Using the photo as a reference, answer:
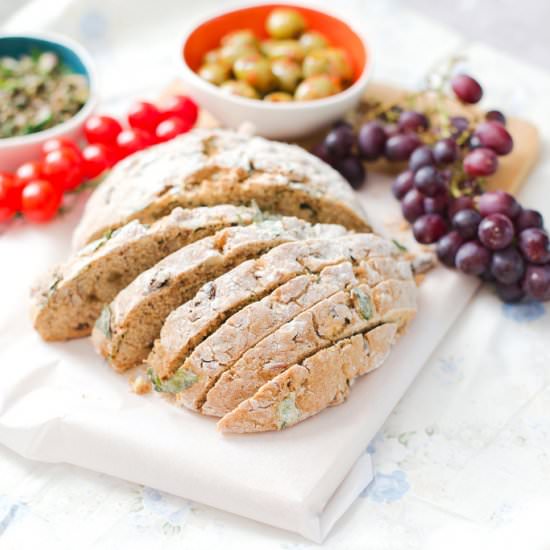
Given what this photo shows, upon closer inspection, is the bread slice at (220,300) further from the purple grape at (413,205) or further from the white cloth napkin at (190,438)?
the purple grape at (413,205)

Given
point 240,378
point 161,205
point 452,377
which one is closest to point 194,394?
point 240,378

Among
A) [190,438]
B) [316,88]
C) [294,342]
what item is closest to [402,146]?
[316,88]

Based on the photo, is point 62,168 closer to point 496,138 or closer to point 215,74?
point 215,74

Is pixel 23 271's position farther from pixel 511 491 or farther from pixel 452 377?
pixel 511 491

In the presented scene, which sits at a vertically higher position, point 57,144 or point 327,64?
point 327,64

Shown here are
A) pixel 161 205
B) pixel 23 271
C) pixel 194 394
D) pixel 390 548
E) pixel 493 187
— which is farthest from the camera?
pixel 493 187

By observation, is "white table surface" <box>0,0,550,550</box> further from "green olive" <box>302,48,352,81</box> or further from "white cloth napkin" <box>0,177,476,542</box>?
"green olive" <box>302,48,352,81</box>

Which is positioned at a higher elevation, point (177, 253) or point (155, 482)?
point (177, 253)

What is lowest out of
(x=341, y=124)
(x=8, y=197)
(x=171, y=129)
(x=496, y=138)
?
(x=8, y=197)
